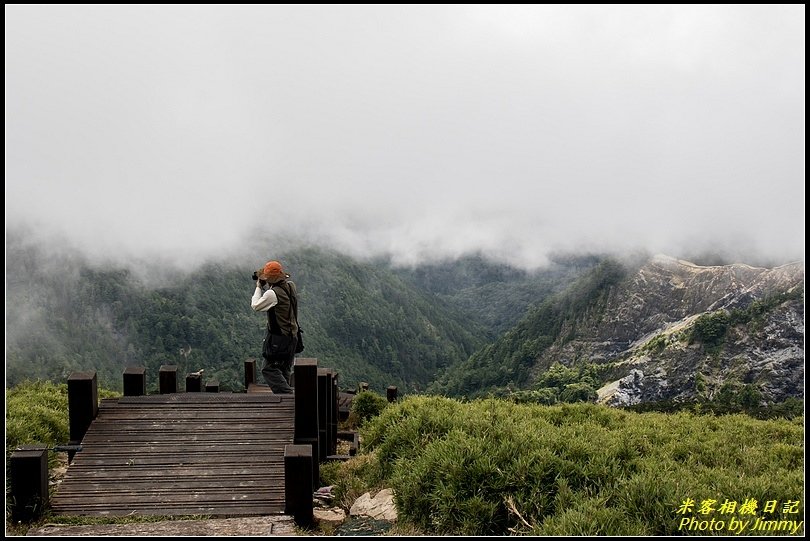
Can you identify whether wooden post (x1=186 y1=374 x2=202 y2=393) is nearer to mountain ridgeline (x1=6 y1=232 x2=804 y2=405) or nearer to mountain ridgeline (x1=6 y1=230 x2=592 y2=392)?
mountain ridgeline (x1=6 y1=232 x2=804 y2=405)

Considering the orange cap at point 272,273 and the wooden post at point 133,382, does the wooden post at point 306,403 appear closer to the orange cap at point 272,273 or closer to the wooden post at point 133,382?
the orange cap at point 272,273

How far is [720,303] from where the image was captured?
11225cm

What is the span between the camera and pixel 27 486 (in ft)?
22.9

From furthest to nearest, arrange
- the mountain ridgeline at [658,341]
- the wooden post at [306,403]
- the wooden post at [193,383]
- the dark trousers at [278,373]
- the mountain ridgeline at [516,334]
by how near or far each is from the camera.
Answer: the mountain ridgeline at [516,334] → the mountain ridgeline at [658,341] → the wooden post at [193,383] → the dark trousers at [278,373] → the wooden post at [306,403]

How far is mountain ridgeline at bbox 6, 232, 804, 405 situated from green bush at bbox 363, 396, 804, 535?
225 feet

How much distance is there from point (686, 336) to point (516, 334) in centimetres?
4715

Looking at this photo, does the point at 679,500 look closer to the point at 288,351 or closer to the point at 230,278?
the point at 288,351

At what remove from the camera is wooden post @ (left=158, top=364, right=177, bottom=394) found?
10898 mm

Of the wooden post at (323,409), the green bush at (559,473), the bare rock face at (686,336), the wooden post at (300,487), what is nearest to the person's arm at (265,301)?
the wooden post at (323,409)

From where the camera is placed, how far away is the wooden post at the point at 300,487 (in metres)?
6.93

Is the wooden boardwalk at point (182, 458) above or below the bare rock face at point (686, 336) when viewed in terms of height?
above

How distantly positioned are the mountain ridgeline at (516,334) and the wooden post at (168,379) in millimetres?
68507

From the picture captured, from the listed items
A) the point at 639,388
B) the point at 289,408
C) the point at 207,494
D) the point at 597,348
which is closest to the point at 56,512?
the point at 207,494

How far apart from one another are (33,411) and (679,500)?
35.6ft
